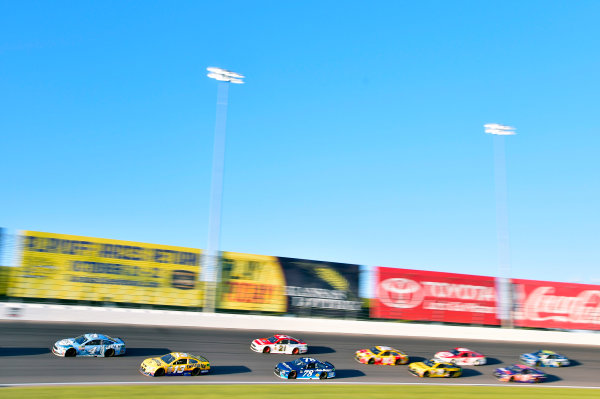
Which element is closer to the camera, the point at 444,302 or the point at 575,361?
the point at 575,361

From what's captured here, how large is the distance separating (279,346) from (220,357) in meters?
3.26

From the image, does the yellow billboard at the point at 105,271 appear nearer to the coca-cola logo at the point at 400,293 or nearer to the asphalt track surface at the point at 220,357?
the asphalt track surface at the point at 220,357

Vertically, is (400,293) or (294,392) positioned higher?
(400,293)

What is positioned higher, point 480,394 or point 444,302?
point 444,302

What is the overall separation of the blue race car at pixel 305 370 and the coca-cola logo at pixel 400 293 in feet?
40.6

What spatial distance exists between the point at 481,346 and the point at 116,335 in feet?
74.4

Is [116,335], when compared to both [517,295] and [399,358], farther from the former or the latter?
[517,295]

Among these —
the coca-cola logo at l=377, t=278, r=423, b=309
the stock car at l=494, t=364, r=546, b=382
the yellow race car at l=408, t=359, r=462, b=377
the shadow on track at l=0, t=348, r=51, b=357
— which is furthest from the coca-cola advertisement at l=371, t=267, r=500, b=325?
the shadow on track at l=0, t=348, r=51, b=357

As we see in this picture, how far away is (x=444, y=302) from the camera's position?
117 feet

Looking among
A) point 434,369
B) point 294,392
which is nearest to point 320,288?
point 434,369

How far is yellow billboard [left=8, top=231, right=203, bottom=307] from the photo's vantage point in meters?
26.7

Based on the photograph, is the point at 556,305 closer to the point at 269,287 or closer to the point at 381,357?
the point at 381,357

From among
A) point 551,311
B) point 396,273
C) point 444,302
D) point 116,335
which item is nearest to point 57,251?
point 116,335

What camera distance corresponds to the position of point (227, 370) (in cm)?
2167
